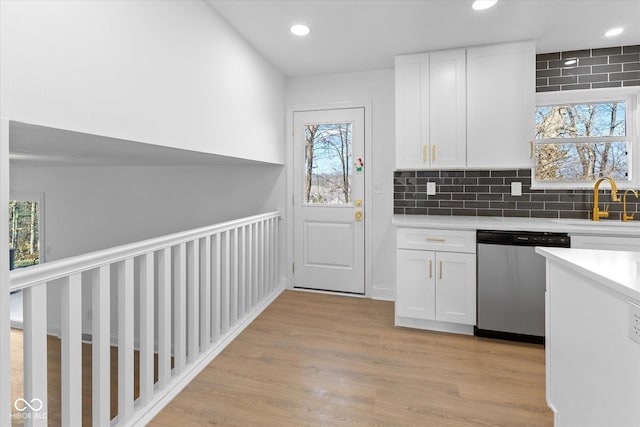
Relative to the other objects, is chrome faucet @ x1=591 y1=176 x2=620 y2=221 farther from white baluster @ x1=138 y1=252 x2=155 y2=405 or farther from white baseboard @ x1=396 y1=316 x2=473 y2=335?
white baluster @ x1=138 y1=252 x2=155 y2=405

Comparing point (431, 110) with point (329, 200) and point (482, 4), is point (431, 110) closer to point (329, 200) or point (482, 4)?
point (482, 4)

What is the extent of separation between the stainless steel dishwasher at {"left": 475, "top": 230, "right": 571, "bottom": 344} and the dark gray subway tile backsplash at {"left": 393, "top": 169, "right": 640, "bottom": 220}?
0.73 m

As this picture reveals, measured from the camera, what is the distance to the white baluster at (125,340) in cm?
158

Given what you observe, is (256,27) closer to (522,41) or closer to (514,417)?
(522,41)

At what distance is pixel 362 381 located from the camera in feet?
6.59

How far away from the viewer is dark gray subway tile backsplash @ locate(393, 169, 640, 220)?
2.96m

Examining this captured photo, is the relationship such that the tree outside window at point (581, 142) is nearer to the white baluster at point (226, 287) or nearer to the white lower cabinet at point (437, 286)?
the white lower cabinet at point (437, 286)

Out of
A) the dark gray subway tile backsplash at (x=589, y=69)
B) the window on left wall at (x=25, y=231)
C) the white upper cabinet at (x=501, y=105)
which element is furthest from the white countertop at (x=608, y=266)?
the window on left wall at (x=25, y=231)

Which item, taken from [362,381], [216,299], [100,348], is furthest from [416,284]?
[100,348]

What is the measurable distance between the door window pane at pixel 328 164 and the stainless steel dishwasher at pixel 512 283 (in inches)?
59.2

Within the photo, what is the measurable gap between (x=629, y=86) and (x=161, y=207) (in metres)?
4.69

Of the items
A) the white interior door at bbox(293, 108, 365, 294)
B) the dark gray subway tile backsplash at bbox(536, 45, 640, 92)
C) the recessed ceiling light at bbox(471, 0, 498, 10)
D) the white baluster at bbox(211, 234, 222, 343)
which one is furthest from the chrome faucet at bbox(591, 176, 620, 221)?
the white baluster at bbox(211, 234, 222, 343)

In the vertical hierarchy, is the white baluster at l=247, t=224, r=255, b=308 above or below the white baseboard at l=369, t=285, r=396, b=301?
above

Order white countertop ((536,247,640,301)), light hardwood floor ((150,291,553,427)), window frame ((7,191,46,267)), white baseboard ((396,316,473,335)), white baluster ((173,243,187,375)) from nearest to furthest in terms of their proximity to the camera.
→ white countertop ((536,247,640,301))
light hardwood floor ((150,291,553,427))
white baluster ((173,243,187,375))
white baseboard ((396,316,473,335))
window frame ((7,191,46,267))
